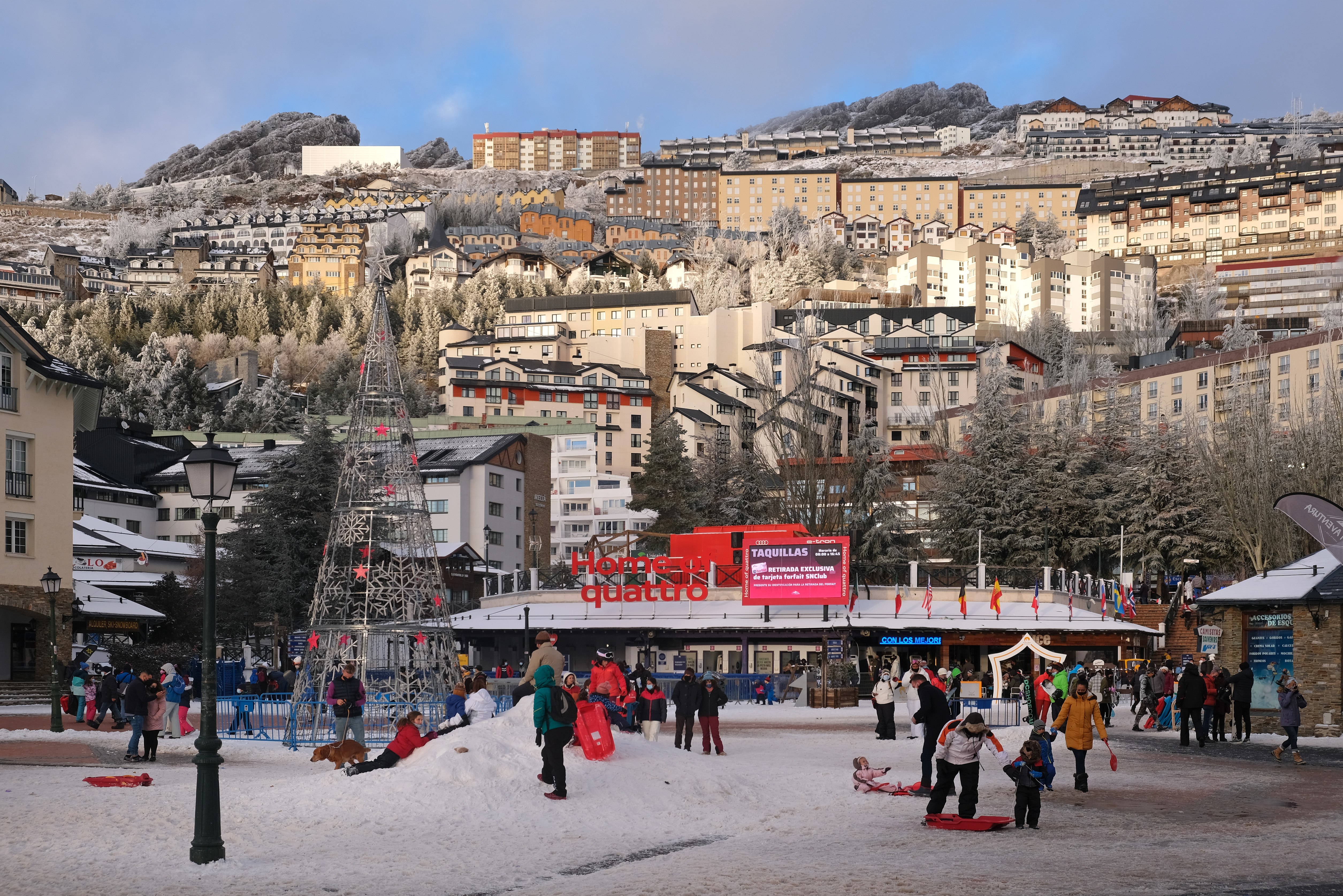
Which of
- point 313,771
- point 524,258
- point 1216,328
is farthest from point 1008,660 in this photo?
point 524,258

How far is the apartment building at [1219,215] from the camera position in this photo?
539ft

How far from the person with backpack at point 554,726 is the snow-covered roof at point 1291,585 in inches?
600

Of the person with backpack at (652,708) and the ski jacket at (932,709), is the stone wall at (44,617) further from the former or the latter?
the ski jacket at (932,709)

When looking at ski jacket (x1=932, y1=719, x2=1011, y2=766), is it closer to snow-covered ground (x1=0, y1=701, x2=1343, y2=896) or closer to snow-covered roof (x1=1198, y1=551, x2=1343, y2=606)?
snow-covered ground (x1=0, y1=701, x2=1343, y2=896)

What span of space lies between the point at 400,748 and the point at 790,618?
109 feet

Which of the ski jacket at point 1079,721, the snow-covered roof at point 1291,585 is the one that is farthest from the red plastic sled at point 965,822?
the snow-covered roof at point 1291,585

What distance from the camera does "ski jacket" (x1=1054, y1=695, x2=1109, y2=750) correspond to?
17.6 meters

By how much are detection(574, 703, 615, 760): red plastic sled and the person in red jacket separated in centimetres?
172

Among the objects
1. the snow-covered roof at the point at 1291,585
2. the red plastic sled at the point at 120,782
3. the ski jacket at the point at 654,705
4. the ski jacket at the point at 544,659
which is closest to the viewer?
the red plastic sled at the point at 120,782

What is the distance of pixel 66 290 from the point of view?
183750mm

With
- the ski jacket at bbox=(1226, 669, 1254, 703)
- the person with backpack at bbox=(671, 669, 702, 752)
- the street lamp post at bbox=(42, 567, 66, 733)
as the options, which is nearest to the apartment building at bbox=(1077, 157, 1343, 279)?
the ski jacket at bbox=(1226, 669, 1254, 703)

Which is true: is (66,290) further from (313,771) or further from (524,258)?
(313,771)

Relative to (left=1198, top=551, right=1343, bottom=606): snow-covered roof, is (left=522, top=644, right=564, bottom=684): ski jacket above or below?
below

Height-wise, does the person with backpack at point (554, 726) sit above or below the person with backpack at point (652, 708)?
above
